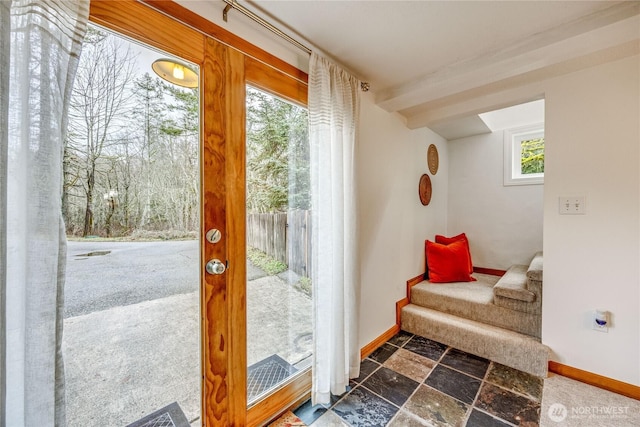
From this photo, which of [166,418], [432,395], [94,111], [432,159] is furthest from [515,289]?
[94,111]

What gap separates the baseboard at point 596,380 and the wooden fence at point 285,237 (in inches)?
72.2

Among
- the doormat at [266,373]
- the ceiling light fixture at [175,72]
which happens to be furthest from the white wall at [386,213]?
the ceiling light fixture at [175,72]

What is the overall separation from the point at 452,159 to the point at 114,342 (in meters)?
3.81

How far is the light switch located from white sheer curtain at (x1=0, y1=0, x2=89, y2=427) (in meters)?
2.57

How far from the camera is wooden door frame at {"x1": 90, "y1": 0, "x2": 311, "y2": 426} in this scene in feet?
3.42

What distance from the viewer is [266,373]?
137 cm

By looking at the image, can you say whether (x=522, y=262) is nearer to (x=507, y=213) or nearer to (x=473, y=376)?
(x=507, y=213)

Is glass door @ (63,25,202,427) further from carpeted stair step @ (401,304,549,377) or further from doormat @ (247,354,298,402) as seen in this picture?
carpeted stair step @ (401,304,549,377)

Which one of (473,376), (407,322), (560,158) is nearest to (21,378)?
(473,376)

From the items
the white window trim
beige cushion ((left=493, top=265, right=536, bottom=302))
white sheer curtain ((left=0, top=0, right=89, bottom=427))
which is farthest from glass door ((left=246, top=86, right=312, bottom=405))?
the white window trim

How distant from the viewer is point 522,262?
2.85 meters

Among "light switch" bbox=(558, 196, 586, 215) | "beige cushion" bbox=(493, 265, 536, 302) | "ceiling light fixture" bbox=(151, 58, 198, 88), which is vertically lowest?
"beige cushion" bbox=(493, 265, 536, 302)

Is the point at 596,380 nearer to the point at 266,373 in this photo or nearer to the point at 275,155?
the point at 266,373

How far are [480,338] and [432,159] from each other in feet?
6.40
